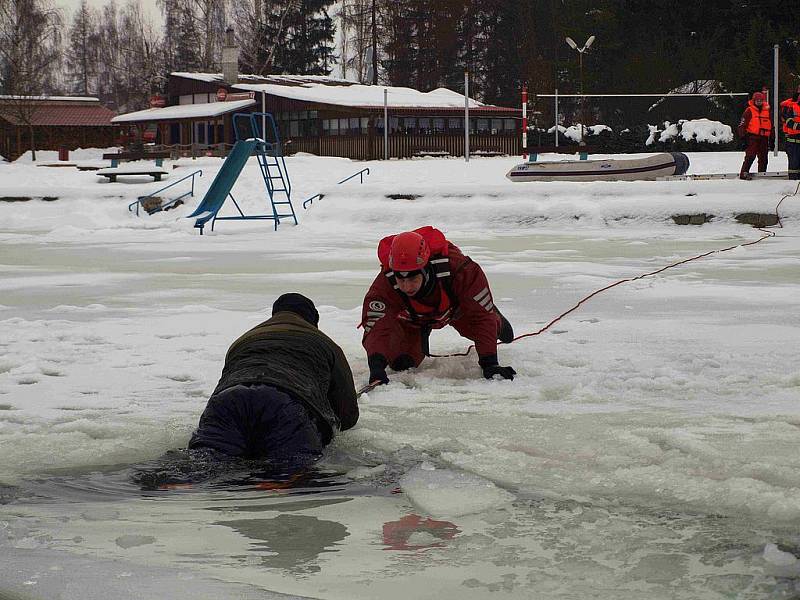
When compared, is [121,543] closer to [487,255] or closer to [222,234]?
[487,255]

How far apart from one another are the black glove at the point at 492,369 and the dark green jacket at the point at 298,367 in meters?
1.26

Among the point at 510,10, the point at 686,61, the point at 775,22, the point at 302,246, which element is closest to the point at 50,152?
the point at 510,10

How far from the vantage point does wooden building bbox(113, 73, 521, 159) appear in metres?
35.7

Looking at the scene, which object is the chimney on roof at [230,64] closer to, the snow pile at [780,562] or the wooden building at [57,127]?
the wooden building at [57,127]

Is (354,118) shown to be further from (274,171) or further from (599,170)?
(599,170)

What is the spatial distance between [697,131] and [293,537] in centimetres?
2929

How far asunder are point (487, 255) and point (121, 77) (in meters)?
71.8

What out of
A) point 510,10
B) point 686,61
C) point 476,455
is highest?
point 510,10

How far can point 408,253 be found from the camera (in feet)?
16.7

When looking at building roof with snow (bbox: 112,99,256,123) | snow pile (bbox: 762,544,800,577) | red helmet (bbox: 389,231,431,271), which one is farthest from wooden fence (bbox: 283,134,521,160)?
snow pile (bbox: 762,544,800,577)

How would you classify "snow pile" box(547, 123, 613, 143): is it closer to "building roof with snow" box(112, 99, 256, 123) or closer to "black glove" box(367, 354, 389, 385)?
"building roof with snow" box(112, 99, 256, 123)

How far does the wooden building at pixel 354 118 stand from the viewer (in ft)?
117

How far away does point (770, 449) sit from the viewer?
412cm

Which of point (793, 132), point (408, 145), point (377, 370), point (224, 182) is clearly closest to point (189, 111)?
point (408, 145)
